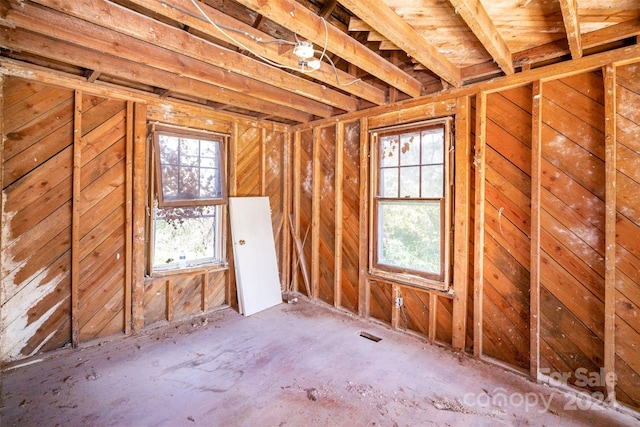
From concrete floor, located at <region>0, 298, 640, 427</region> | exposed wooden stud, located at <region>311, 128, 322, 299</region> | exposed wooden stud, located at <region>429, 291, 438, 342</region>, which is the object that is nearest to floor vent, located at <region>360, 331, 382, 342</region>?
concrete floor, located at <region>0, 298, 640, 427</region>

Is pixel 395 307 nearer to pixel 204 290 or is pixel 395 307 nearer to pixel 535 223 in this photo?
pixel 535 223

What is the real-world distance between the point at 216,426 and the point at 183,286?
1975 mm

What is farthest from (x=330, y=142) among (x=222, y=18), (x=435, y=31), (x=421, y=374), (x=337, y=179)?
(x=421, y=374)

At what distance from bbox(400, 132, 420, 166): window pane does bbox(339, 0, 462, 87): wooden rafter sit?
2.01 ft

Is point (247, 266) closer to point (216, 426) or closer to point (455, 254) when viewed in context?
point (216, 426)

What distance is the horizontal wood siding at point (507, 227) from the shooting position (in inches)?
95.7

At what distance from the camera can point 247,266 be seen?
3.82m

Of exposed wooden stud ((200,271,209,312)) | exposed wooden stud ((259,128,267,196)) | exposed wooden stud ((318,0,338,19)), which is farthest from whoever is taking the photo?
exposed wooden stud ((259,128,267,196))

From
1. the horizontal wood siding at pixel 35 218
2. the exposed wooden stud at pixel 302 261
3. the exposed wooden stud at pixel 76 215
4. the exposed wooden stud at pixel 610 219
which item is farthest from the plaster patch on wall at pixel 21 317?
the exposed wooden stud at pixel 610 219

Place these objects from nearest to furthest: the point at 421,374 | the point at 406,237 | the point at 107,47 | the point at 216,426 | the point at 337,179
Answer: the point at 216,426
the point at 107,47
the point at 421,374
the point at 406,237
the point at 337,179

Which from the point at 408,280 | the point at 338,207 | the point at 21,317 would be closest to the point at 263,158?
the point at 338,207

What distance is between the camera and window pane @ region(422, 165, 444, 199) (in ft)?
9.45

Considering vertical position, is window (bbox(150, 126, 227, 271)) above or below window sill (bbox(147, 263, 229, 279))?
above

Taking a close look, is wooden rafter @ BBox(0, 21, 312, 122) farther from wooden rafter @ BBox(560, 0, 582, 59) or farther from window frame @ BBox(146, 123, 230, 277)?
wooden rafter @ BBox(560, 0, 582, 59)
